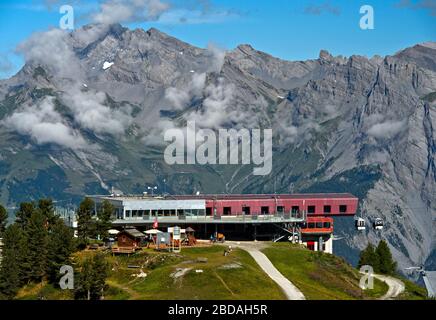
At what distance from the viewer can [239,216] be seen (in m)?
179

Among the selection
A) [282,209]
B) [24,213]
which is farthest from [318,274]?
[24,213]

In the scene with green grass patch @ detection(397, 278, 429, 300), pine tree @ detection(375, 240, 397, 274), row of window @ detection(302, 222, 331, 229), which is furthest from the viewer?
row of window @ detection(302, 222, 331, 229)

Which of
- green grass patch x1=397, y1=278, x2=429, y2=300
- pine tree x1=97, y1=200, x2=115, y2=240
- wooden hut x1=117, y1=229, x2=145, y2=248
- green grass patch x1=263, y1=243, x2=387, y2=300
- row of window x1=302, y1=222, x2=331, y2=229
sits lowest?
green grass patch x1=397, y1=278, x2=429, y2=300

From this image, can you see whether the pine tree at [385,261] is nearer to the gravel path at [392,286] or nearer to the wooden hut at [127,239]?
the gravel path at [392,286]

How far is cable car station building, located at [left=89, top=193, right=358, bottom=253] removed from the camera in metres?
171

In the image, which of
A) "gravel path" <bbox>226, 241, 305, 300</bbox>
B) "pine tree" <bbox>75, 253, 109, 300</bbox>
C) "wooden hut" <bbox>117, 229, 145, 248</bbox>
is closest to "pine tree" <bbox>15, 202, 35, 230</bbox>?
"wooden hut" <bbox>117, 229, 145, 248</bbox>

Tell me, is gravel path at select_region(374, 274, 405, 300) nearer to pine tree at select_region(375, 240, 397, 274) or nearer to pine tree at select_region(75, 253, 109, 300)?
pine tree at select_region(375, 240, 397, 274)

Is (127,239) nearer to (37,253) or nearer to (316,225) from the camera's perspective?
(37,253)

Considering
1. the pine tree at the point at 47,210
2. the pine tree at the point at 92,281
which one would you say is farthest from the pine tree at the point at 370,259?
the pine tree at the point at 92,281

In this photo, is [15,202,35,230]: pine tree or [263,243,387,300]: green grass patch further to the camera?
[15,202,35,230]: pine tree
